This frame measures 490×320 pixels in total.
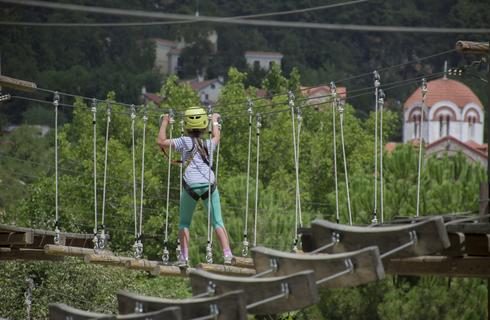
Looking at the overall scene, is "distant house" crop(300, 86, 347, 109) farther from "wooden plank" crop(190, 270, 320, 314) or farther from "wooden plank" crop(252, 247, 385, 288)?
"wooden plank" crop(190, 270, 320, 314)

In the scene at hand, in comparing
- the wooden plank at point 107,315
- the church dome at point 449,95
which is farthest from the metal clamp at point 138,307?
the church dome at point 449,95

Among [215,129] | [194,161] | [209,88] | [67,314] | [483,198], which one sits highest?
[209,88]

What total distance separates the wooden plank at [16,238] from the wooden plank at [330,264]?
338cm

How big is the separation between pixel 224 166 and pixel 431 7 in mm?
103006

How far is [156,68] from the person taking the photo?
162250mm

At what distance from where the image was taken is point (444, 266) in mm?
15359

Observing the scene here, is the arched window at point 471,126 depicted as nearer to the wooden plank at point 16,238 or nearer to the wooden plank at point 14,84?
the wooden plank at point 16,238

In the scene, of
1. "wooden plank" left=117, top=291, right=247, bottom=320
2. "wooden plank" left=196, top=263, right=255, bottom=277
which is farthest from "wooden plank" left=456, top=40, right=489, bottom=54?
"wooden plank" left=117, top=291, right=247, bottom=320

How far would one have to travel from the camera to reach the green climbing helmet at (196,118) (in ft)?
54.2

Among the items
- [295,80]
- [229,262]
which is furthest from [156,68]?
[229,262]

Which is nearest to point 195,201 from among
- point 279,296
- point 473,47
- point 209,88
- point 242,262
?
point 242,262

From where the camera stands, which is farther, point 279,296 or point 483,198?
point 483,198

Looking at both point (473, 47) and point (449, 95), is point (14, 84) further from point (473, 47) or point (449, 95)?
point (449, 95)

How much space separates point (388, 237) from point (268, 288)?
3.01 feet
